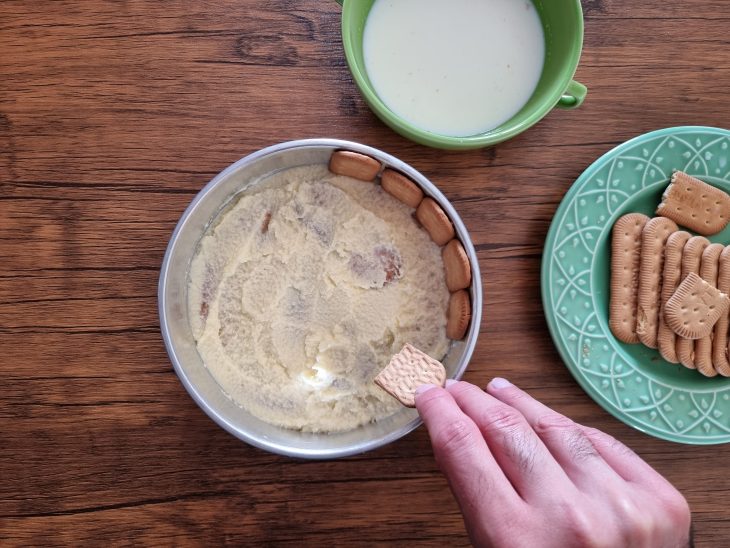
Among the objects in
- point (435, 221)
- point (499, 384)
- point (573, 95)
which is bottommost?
point (499, 384)

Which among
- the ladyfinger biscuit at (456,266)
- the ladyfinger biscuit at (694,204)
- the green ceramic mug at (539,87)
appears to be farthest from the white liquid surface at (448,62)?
the ladyfinger biscuit at (694,204)

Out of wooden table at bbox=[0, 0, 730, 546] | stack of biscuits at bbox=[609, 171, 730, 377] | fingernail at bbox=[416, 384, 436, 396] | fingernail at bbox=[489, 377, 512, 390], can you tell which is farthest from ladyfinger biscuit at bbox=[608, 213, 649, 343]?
fingernail at bbox=[416, 384, 436, 396]

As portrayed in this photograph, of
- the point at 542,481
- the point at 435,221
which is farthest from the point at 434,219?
the point at 542,481

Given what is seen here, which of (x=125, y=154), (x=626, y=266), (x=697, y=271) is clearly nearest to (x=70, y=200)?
(x=125, y=154)

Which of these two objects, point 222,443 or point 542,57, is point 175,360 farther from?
point 542,57

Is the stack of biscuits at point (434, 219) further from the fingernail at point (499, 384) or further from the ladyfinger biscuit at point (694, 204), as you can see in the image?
the ladyfinger biscuit at point (694, 204)

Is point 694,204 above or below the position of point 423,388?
above

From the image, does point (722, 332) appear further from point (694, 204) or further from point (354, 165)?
point (354, 165)

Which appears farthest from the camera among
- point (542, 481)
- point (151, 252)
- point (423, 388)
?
A: point (151, 252)
